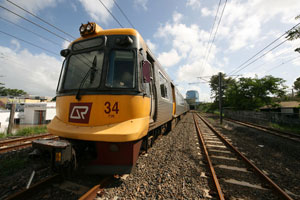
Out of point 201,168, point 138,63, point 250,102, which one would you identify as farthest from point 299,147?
point 250,102

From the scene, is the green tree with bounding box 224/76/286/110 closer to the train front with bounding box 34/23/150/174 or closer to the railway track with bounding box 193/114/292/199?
the railway track with bounding box 193/114/292/199

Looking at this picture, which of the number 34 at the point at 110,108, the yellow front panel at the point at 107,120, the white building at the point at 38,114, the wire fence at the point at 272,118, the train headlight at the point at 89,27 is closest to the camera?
the yellow front panel at the point at 107,120

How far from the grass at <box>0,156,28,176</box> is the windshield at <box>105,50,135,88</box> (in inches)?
127

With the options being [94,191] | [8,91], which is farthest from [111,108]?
[8,91]

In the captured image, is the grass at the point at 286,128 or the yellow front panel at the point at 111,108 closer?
the yellow front panel at the point at 111,108

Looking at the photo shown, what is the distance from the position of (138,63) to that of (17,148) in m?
5.57

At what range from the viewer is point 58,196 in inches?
89.3

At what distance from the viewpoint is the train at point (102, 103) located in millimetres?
2312

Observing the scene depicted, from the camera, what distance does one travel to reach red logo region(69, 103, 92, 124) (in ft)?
8.37

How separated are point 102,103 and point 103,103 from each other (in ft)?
0.07

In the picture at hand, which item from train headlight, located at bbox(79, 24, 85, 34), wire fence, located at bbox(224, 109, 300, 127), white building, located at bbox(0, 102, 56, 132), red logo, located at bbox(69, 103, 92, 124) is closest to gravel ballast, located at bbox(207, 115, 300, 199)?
red logo, located at bbox(69, 103, 92, 124)

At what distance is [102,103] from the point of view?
8.31ft

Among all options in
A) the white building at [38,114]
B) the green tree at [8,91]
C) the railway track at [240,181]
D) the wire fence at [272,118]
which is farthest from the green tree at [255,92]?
the green tree at [8,91]

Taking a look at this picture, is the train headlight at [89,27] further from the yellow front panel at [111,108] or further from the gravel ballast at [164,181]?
the gravel ballast at [164,181]
